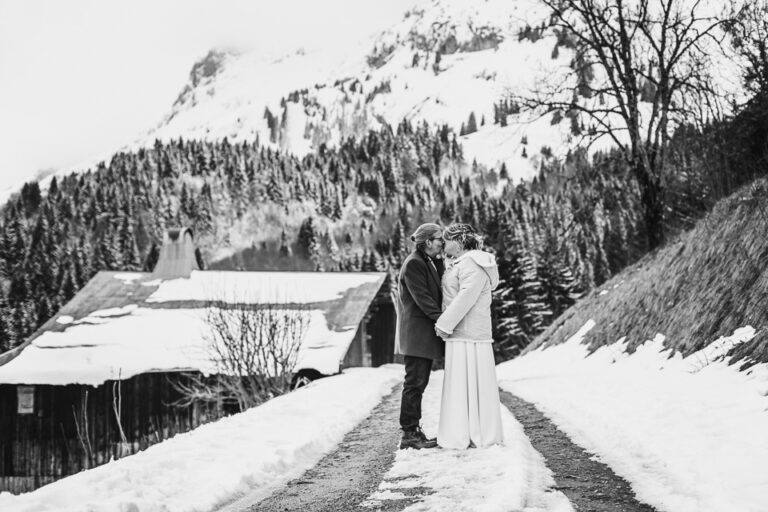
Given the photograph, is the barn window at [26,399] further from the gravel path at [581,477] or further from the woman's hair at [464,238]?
the woman's hair at [464,238]

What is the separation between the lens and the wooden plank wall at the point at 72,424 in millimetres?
21188

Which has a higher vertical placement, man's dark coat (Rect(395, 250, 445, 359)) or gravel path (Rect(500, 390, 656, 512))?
man's dark coat (Rect(395, 250, 445, 359))

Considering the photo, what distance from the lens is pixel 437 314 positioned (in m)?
5.81

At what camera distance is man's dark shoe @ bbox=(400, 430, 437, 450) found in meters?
5.66

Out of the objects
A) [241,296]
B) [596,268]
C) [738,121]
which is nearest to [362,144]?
[596,268]

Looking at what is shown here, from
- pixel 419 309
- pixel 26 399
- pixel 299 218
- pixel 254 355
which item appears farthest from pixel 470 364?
pixel 299 218

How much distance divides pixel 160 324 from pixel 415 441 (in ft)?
66.0

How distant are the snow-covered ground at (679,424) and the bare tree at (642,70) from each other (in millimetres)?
7985

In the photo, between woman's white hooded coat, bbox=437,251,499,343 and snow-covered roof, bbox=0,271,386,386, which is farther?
snow-covered roof, bbox=0,271,386,386

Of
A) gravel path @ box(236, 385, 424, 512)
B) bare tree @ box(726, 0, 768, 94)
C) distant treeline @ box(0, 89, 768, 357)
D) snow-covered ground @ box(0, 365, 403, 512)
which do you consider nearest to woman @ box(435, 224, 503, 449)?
gravel path @ box(236, 385, 424, 512)

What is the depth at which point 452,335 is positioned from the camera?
5.76 meters

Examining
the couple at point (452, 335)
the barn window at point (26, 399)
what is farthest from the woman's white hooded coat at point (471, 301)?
the barn window at point (26, 399)

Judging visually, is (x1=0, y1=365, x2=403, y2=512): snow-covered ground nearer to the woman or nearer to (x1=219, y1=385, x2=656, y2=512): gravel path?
(x1=219, y1=385, x2=656, y2=512): gravel path

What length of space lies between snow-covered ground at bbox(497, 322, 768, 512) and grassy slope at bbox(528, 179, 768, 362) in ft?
1.28
